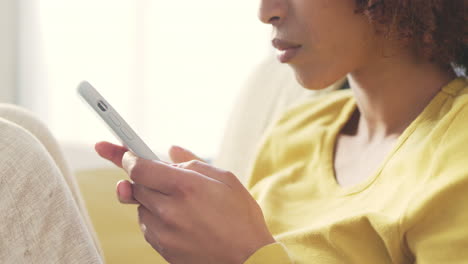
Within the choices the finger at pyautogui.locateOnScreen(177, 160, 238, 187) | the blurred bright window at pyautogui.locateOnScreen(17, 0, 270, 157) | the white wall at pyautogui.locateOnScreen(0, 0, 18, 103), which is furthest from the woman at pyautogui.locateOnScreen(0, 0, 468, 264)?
the white wall at pyautogui.locateOnScreen(0, 0, 18, 103)

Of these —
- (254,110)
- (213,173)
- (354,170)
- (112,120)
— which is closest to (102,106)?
(112,120)

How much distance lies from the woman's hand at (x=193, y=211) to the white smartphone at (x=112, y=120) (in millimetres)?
12

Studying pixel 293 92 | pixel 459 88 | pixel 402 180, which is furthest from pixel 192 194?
pixel 293 92

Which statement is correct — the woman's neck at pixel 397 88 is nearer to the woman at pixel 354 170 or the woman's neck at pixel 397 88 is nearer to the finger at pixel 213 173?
the woman at pixel 354 170

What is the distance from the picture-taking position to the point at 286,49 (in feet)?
3.20

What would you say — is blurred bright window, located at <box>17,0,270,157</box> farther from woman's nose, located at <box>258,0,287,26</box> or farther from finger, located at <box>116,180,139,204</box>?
finger, located at <box>116,180,139,204</box>

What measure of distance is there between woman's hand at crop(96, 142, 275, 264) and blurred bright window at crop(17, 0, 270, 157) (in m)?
2.31

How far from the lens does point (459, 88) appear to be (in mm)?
931

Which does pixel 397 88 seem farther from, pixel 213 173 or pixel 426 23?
pixel 213 173

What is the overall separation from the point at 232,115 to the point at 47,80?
2.03 meters

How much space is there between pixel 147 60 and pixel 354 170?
2.28m

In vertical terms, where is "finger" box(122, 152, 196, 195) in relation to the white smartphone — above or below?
below

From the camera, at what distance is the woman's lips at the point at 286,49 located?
97 cm

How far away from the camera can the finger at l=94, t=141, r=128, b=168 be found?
0.80 m
